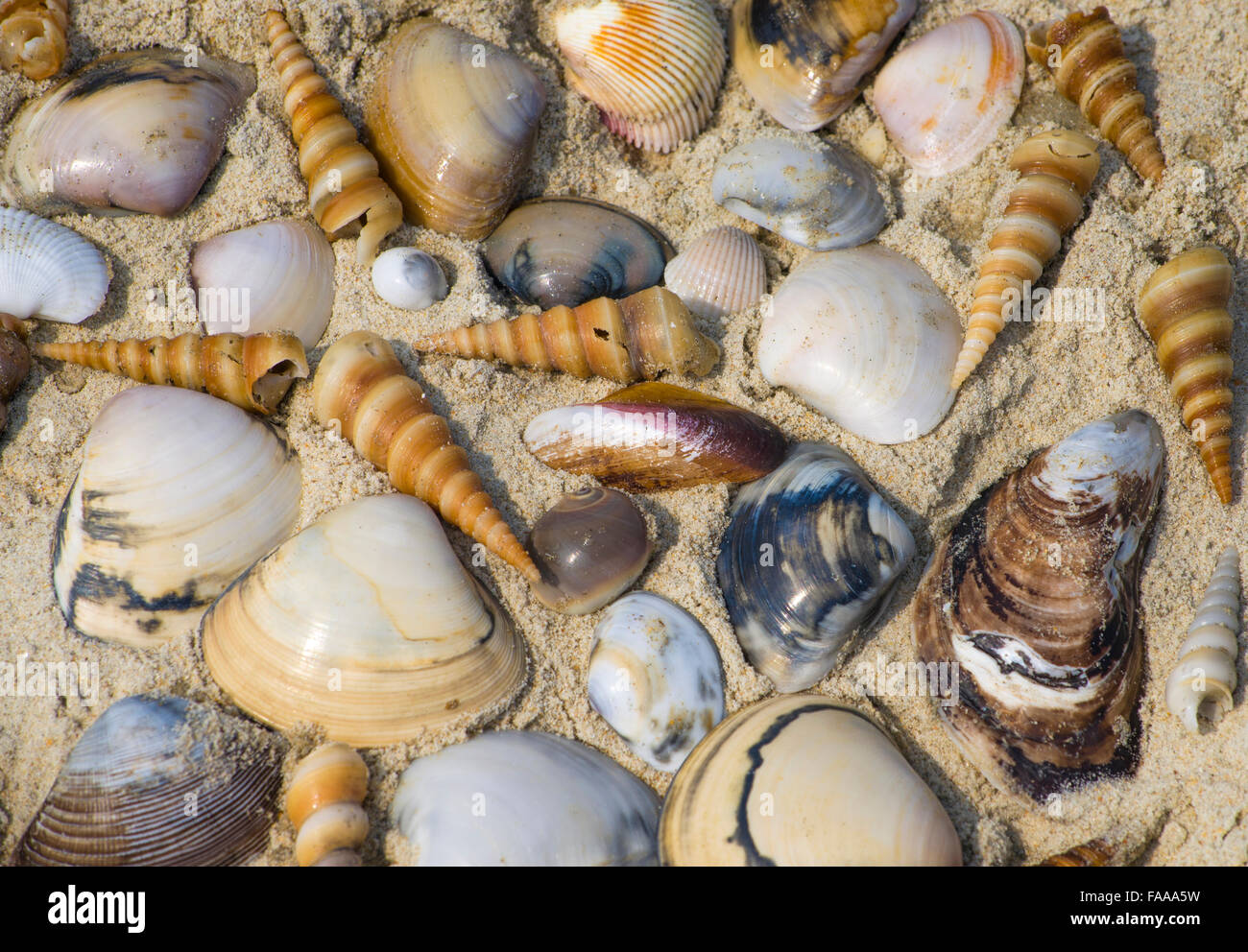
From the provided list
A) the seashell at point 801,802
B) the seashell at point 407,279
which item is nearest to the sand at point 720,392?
the seashell at point 407,279

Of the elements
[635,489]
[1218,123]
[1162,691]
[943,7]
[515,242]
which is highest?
[943,7]

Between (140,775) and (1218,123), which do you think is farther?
(1218,123)

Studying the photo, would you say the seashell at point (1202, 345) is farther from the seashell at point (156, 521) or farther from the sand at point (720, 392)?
the seashell at point (156, 521)

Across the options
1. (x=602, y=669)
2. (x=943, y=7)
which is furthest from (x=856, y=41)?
(x=602, y=669)

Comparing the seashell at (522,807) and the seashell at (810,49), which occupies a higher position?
the seashell at (810,49)

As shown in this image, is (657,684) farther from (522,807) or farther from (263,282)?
(263,282)

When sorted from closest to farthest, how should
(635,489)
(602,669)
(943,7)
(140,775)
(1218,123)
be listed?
(140,775), (602,669), (635,489), (1218,123), (943,7)
